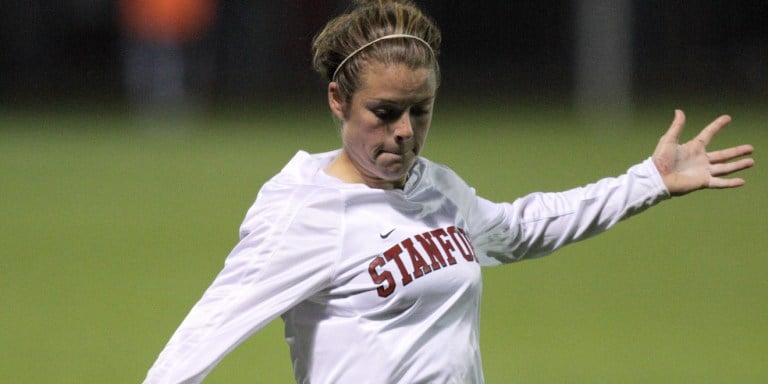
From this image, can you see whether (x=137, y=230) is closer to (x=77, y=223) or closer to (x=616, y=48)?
(x=77, y=223)

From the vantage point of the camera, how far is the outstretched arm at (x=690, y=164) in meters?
3.78

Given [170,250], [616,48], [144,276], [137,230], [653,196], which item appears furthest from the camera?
[616,48]

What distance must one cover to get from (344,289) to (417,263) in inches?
7.9

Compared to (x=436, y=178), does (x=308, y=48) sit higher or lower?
lower

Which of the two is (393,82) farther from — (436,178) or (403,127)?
(436,178)

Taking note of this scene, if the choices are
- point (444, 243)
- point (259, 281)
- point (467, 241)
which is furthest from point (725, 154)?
point (259, 281)

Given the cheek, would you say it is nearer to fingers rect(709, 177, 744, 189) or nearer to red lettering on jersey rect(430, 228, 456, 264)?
red lettering on jersey rect(430, 228, 456, 264)

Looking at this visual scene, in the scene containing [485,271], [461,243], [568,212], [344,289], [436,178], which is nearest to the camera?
[344,289]

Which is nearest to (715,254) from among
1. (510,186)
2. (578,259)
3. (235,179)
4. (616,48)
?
(578,259)

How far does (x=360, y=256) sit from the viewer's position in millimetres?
Answer: 3182

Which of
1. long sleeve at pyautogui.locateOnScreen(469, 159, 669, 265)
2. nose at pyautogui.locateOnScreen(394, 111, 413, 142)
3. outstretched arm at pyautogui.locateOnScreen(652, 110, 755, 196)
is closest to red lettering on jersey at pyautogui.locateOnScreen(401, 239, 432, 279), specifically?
nose at pyautogui.locateOnScreen(394, 111, 413, 142)

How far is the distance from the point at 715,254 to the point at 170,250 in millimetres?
3633

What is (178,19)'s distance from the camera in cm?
1661

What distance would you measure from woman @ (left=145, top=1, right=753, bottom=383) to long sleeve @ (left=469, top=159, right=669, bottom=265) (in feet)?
1.44
